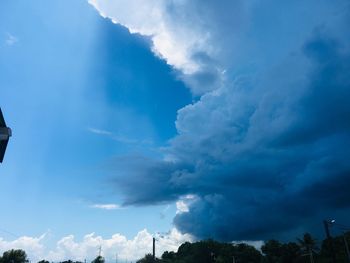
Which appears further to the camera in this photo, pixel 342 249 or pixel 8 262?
pixel 8 262

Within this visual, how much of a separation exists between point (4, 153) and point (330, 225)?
47005 millimetres

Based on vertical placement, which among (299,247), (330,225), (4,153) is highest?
(299,247)

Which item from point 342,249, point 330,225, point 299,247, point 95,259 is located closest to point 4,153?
point 330,225

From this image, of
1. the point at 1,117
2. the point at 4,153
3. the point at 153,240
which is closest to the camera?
the point at 1,117

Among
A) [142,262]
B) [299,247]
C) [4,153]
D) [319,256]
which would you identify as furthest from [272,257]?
[4,153]

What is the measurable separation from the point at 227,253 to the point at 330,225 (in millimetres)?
75782

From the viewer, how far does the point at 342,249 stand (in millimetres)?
83250

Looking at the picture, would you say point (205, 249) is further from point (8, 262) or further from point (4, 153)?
point (4, 153)

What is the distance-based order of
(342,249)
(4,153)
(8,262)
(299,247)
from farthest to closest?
(299,247) → (8,262) → (342,249) → (4,153)

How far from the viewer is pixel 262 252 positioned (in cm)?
10506

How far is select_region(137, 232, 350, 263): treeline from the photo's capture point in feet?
291

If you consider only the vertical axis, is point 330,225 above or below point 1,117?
above

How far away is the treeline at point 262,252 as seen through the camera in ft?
291

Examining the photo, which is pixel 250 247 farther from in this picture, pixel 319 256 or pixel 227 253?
pixel 319 256
